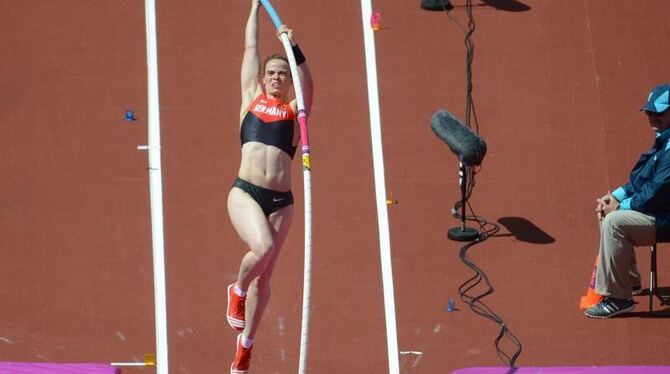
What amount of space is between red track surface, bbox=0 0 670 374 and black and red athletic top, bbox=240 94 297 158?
1827 millimetres

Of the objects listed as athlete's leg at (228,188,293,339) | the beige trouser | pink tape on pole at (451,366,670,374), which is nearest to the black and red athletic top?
athlete's leg at (228,188,293,339)

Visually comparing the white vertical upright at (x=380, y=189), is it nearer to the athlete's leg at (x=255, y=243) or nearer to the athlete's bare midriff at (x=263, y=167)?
the athlete's leg at (x=255, y=243)

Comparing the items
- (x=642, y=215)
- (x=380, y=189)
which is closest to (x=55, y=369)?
(x=380, y=189)

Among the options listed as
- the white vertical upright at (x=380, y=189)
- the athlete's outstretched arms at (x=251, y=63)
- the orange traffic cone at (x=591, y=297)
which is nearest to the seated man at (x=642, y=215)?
the orange traffic cone at (x=591, y=297)

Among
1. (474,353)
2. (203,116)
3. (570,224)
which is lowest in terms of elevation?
(474,353)

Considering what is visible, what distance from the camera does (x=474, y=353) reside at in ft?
37.9

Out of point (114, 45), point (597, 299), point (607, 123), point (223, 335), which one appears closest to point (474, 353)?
point (597, 299)

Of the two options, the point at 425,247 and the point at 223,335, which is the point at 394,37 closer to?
the point at 425,247

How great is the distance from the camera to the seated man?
11516mm

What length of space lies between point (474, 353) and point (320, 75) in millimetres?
3514

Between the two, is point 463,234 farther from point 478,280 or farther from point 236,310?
point 236,310

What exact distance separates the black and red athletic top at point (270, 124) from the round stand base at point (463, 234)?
239 centimetres

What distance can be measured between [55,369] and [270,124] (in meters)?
2.28

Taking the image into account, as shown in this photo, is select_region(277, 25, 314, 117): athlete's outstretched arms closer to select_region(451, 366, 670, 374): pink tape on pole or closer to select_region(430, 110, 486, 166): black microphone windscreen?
select_region(430, 110, 486, 166): black microphone windscreen
